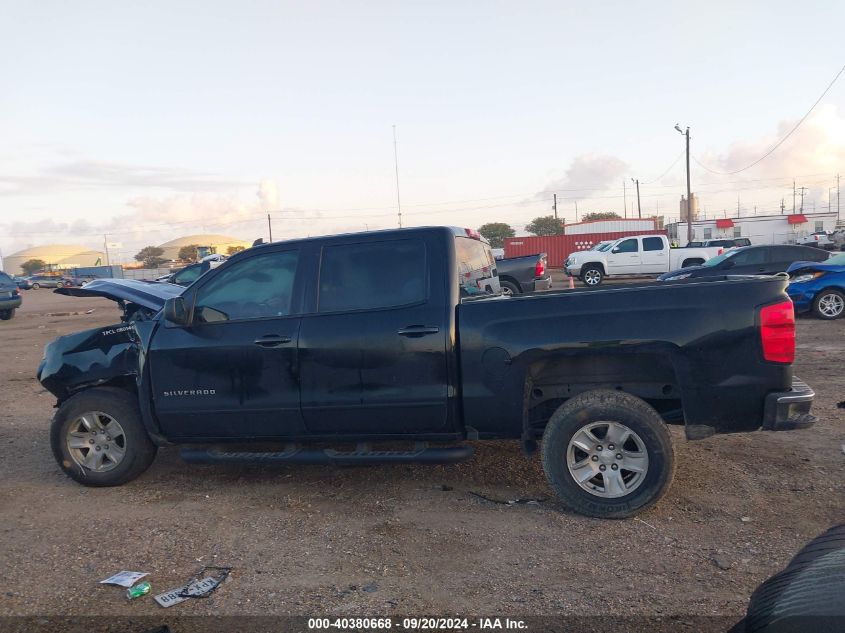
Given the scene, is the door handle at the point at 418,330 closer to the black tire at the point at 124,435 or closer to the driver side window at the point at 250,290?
the driver side window at the point at 250,290

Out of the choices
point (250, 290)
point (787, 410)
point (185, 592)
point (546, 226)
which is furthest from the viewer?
point (546, 226)

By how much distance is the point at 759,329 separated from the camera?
3961mm

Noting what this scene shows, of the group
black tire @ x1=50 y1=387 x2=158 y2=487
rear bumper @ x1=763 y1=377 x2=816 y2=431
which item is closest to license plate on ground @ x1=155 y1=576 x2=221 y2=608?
black tire @ x1=50 y1=387 x2=158 y2=487

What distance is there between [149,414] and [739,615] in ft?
13.2

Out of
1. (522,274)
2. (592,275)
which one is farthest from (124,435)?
(592,275)

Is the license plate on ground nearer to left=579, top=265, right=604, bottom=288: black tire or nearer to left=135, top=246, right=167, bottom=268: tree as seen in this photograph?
left=579, top=265, right=604, bottom=288: black tire

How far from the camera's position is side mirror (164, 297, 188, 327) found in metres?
4.72

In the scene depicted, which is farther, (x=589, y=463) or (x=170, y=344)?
(x=170, y=344)

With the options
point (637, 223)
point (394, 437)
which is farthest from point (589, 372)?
point (637, 223)

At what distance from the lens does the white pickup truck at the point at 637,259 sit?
81.3 feet

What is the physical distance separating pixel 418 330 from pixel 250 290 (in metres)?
1.35

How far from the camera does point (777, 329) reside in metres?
3.95

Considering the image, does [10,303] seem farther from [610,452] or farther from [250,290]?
[610,452]

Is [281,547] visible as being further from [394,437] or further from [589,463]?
[589,463]
